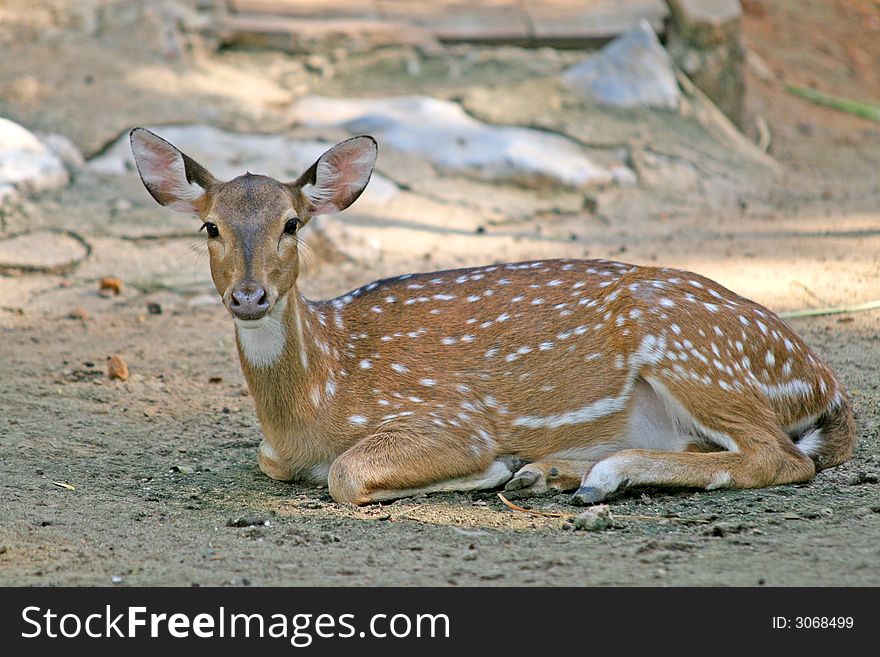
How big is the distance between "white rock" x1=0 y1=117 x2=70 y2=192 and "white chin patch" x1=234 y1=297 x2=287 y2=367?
165 inches

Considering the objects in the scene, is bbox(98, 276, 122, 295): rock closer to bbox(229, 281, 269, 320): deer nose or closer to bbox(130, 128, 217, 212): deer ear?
bbox(130, 128, 217, 212): deer ear

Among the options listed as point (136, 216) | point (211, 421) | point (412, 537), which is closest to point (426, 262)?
point (136, 216)

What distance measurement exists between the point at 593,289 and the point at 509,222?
397cm

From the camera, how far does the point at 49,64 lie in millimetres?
10047

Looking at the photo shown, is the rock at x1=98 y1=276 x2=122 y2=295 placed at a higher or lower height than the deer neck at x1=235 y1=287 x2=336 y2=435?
higher

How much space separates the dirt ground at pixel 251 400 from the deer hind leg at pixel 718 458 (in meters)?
0.07

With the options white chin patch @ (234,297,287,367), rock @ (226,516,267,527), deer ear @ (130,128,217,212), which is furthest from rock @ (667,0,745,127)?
rock @ (226,516,267,527)

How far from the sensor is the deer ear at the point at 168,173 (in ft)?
17.6

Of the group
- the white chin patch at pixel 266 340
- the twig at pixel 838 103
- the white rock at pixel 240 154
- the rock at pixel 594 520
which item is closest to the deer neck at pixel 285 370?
the white chin patch at pixel 266 340

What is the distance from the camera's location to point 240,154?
9.34 meters

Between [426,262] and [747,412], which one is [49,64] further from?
[747,412]

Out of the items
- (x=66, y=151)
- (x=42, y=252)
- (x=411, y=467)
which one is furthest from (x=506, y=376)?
(x=66, y=151)

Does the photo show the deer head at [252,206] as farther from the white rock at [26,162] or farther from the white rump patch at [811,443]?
the white rock at [26,162]

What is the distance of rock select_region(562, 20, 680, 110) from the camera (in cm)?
1066
